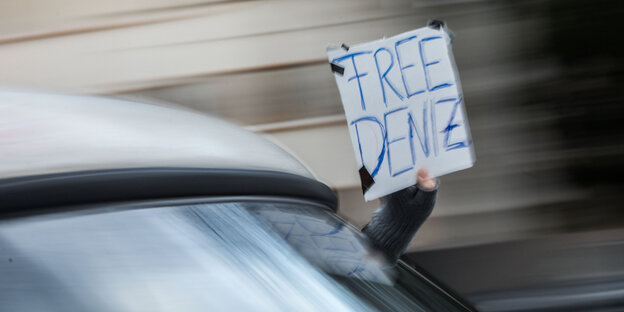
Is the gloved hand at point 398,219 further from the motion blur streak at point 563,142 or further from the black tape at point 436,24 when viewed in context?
the motion blur streak at point 563,142

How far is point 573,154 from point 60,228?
4.68 metres

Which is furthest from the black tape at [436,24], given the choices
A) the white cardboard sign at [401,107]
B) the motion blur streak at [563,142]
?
the motion blur streak at [563,142]

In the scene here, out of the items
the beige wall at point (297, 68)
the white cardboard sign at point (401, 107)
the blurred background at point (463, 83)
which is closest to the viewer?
the white cardboard sign at point (401, 107)

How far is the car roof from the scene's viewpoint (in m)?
1.29

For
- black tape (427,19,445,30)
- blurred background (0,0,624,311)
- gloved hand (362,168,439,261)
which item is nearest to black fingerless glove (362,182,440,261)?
gloved hand (362,168,439,261)

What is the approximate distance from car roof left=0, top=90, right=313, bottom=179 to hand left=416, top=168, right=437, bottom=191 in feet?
0.96

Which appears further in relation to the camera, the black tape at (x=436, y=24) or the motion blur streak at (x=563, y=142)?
the motion blur streak at (x=563, y=142)

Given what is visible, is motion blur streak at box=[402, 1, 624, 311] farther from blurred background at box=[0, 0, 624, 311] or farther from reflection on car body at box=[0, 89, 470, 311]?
reflection on car body at box=[0, 89, 470, 311]

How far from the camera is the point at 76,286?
Result: 1184 millimetres

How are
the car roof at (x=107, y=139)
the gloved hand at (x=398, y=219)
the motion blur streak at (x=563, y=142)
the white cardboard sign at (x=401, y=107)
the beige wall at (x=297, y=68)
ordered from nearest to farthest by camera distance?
the car roof at (x=107, y=139) → the white cardboard sign at (x=401, y=107) → the gloved hand at (x=398, y=219) → the motion blur streak at (x=563, y=142) → the beige wall at (x=297, y=68)

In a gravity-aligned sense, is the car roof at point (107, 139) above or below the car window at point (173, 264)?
above

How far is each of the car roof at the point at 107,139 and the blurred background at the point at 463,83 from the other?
3.33 meters

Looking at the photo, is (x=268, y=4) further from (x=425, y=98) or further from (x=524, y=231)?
(x=425, y=98)

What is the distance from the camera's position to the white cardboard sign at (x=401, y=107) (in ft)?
5.78
